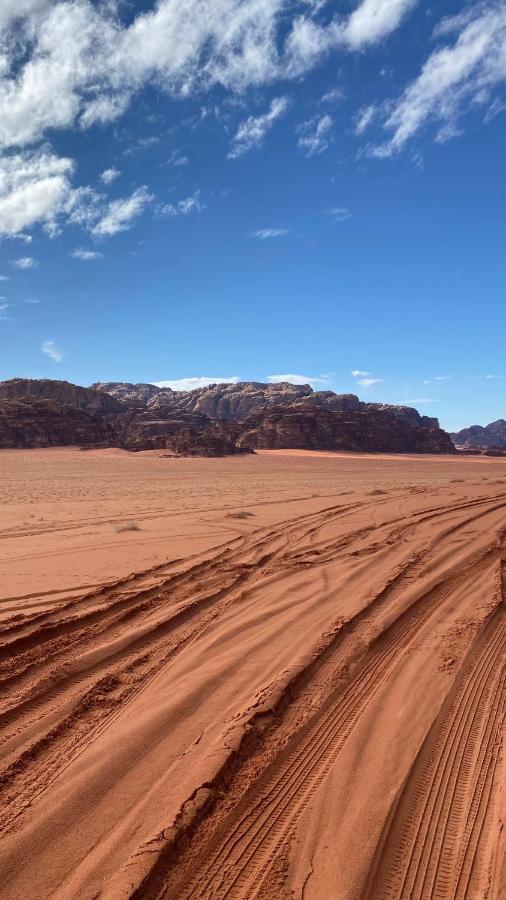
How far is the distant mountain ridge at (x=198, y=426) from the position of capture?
6631 centimetres

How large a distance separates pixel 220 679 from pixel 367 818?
6.08 feet

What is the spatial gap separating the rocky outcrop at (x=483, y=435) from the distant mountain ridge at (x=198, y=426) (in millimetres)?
47326

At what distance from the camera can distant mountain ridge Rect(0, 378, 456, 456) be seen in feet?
218

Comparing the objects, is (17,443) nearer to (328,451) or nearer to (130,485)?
(328,451)

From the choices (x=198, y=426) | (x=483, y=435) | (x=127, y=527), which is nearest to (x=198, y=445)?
(x=198, y=426)

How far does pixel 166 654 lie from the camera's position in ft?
16.4

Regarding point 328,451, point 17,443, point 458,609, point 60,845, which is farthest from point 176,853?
point 328,451

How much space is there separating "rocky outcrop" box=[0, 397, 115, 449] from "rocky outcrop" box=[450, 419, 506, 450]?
115 meters

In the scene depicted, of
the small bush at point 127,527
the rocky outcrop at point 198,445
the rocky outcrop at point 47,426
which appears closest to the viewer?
the small bush at point 127,527

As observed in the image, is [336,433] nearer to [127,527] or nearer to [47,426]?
[47,426]

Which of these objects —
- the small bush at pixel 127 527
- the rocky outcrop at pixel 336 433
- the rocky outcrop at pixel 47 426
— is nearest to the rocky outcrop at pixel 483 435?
the rocky outcrop at pixel 336 433

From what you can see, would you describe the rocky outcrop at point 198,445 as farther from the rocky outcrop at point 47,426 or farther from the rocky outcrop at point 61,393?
the rocky outcrop at point 61,393

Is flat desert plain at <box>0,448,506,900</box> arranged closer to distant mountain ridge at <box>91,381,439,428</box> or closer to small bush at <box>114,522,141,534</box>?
small bush at <box>114,522,141,534</box>

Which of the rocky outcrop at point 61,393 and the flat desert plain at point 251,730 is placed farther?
the rocky outcrop at point 61,393
